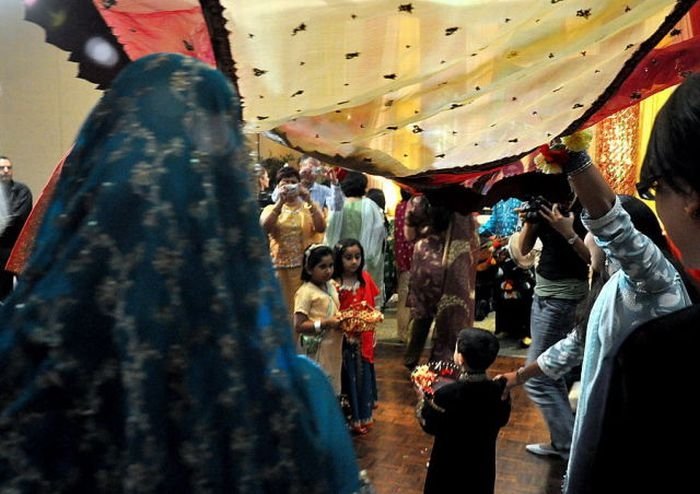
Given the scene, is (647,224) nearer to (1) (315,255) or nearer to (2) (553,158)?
(2) (553,158)

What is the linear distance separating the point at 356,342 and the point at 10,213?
2194 millimetres

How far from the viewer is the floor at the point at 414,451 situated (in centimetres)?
295

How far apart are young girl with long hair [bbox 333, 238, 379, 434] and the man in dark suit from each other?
187cm

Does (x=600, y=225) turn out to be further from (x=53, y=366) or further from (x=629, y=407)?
(x=53, y=366)

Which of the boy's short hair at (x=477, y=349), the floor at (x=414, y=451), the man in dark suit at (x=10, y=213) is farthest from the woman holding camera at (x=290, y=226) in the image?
the boy's short hair at (x=477, y=349)

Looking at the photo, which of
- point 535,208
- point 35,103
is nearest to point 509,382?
point 535,208

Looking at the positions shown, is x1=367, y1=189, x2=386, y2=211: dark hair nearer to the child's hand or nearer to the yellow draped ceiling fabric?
the child's hand

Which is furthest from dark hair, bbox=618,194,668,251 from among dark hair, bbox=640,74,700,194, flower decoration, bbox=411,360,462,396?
dark hair, bbox=640,74,700,194

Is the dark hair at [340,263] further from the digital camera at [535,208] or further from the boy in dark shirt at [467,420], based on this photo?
the boy in dark shirt at [467,420]

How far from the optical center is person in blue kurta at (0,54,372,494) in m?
0.83

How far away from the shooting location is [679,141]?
0.74m

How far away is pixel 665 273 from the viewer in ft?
5.09

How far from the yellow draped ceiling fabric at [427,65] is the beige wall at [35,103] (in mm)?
4011

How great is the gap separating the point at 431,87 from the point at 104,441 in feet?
3.34
